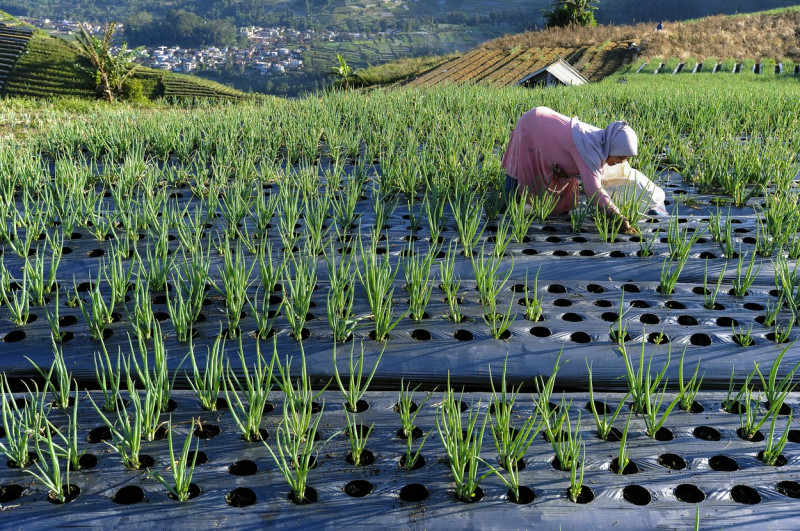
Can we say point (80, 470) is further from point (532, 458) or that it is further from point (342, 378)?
point (532, 458)

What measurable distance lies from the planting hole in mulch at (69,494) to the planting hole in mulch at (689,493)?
4.93ft

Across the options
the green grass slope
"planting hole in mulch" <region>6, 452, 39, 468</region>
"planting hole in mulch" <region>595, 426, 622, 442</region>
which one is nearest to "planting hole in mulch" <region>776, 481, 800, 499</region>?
"planting hole in mulch" <region>595, 426, 622, 442</region>

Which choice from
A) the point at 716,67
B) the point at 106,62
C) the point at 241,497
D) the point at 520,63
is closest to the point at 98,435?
the point at 241,497

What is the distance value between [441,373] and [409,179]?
184cm

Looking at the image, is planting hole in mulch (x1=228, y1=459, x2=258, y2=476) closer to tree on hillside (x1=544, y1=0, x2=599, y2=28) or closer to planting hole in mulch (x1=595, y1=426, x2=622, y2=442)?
planting hole in mulch (x1=595, y1=426, x2=622, y2=442)

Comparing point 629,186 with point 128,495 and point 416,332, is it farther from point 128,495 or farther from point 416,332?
point 128,495

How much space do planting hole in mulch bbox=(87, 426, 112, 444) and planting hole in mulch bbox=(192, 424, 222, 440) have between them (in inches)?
9.6

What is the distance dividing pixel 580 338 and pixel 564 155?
1.40m

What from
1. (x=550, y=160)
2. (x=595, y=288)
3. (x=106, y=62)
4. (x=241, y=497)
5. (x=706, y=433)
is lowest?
(x=241, y=497)

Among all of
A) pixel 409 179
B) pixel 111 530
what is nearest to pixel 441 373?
pixel 111 530

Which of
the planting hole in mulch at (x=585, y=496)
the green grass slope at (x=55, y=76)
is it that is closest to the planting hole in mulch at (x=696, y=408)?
the planting hole in mulch at (x=585, y=496)

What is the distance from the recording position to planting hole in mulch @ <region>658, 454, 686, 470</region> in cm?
155

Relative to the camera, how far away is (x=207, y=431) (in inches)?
65.4

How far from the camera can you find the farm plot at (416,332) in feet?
4.84
